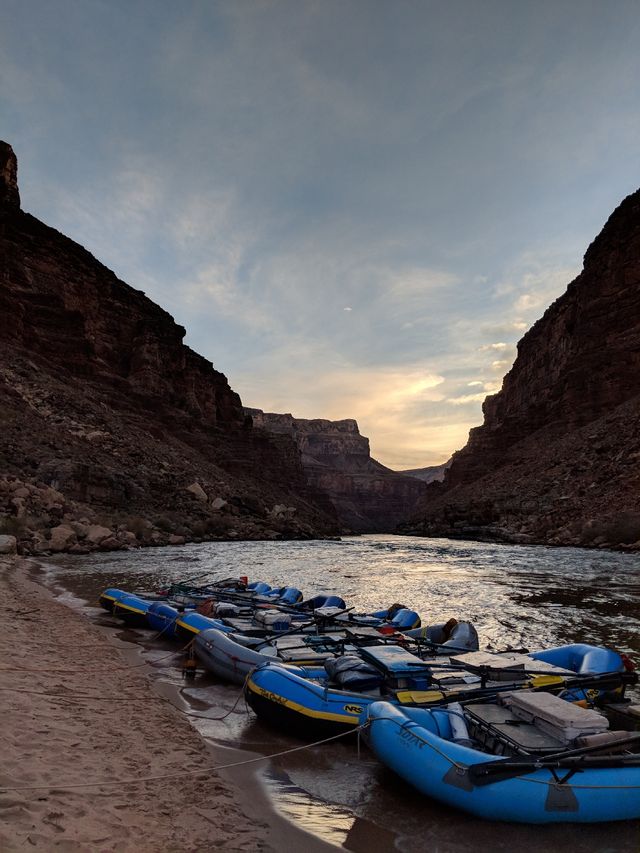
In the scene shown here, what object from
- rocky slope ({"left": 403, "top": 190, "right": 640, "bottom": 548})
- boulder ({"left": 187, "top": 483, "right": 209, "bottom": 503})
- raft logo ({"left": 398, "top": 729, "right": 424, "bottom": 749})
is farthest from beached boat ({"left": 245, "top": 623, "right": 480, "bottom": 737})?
boulder ({"left": 187, "top": 483, "right": 209, "bottom": 503})

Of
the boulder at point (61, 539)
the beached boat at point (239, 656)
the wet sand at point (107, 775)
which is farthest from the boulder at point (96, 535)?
the wet sand at point (107, 775)

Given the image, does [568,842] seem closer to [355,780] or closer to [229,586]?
[355,780]

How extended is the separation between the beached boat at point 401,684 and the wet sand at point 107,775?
0.88m

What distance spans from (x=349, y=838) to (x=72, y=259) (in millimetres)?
73787

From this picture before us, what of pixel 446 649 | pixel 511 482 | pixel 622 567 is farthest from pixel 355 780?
pixel 511 482

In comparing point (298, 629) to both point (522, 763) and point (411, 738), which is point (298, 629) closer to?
point (411, 738)

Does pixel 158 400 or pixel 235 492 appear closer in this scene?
pixel 235 492

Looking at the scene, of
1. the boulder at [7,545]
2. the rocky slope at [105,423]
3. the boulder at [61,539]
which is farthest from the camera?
the rocky slope at [105,423]

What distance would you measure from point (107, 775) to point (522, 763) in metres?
3.25

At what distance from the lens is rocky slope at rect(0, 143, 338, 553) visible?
3028 centimetres

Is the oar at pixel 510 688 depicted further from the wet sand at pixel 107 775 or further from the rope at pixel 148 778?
the wet sand at pixel 107 775

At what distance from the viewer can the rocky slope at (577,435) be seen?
123 feet

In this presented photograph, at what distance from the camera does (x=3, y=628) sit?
7988mm

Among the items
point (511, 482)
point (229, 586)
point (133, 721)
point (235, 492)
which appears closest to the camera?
point (133, 721)
